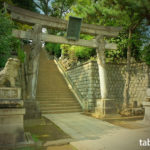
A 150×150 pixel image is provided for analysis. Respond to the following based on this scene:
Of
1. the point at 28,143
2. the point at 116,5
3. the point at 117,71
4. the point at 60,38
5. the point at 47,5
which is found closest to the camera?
the point at 28,143

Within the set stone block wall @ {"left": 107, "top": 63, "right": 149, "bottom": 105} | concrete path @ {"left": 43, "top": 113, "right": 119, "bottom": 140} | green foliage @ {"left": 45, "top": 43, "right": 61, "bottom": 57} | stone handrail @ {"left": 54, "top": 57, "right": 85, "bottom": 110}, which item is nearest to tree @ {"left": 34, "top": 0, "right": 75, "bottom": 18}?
green foliage @ {"left": 45, "top": 43, "right": 61, "bottom": 57}

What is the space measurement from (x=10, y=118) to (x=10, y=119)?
0.03m

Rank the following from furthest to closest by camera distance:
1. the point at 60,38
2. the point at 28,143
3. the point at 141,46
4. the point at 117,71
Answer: the point at 117,71
the point at 141,46
the point at 60,38
the point at 28,143

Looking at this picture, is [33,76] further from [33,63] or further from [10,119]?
[10,119]

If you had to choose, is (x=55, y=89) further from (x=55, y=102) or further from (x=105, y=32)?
(x=105, y=32)

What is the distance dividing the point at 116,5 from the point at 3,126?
8.37 m

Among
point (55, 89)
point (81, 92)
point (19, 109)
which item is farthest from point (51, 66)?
point (19, 109)

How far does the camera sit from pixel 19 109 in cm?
392

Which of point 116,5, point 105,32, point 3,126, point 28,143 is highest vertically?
point 116,5

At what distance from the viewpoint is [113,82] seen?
37.3ft

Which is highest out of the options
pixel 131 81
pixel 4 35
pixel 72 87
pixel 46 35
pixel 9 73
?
pixel 46 35

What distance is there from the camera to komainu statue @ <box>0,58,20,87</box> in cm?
428

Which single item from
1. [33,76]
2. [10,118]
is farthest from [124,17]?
[10,118]

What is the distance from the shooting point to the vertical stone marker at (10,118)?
3.76 meters
